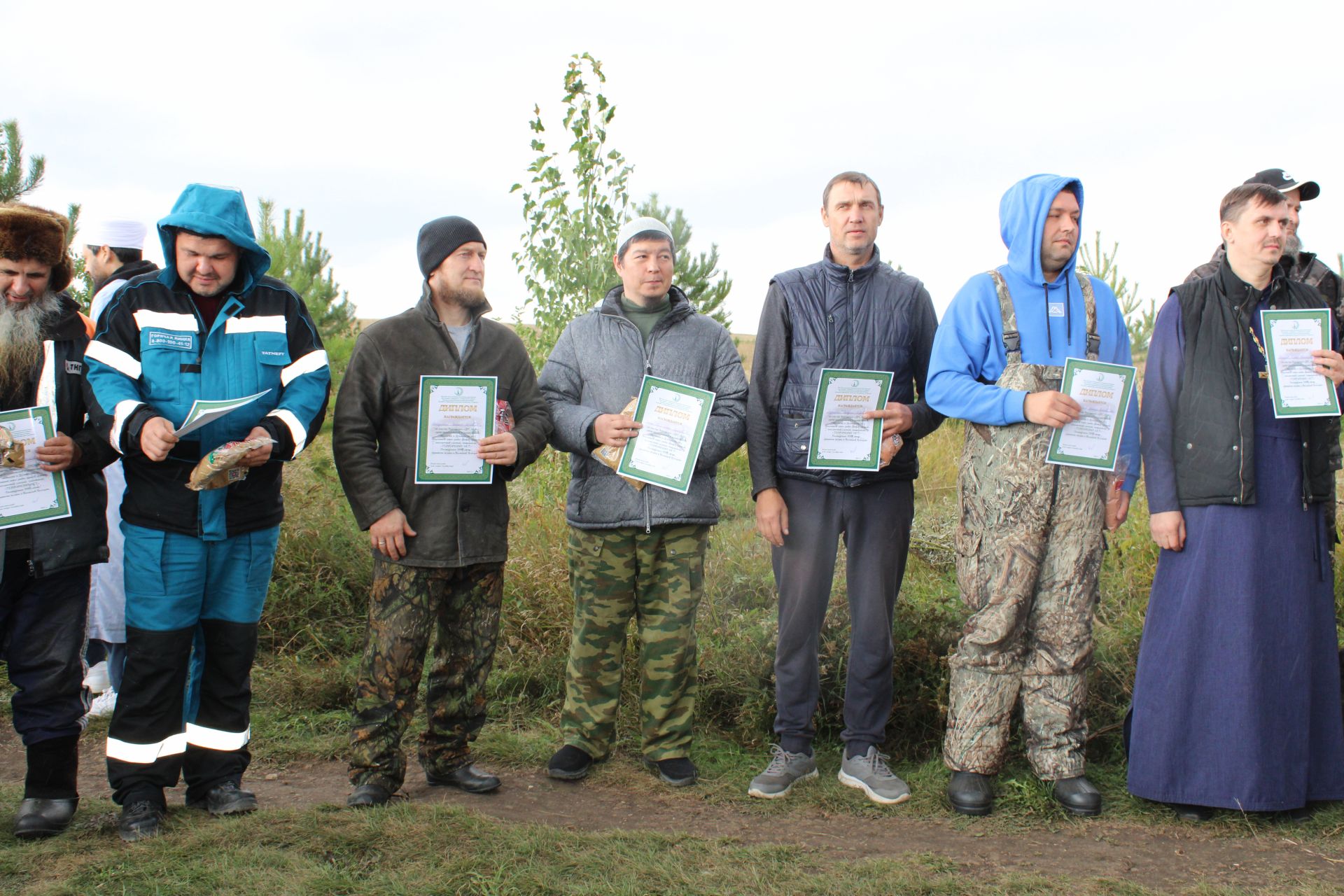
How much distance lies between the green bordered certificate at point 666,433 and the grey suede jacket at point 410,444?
430 mm

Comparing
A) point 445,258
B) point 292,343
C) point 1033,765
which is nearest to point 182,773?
point 292,343

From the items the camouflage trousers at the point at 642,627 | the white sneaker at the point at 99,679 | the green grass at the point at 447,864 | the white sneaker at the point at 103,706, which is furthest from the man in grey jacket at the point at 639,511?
the white sneaker at the point at 99,679

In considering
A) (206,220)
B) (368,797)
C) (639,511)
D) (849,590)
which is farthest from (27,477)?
(849,590)

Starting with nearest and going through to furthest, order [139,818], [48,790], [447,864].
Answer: [447,864]
[139,818]
[48,790]

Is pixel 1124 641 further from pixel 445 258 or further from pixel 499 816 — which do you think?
pixel 445 258

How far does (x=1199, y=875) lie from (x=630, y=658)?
290 cm

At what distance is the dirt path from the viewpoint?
3.84 meters

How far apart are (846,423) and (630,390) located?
0.95 m

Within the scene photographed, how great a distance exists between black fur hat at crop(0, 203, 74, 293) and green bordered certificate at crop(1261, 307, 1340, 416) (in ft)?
15.2

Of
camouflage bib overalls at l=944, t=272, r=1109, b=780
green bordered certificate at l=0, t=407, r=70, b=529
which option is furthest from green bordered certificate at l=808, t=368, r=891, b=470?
green bordered certificate at l=0, t=407, r=70, b=529

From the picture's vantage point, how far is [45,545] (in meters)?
3.97

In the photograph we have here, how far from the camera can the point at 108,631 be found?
5.61 meters

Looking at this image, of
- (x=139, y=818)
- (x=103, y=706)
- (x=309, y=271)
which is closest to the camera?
(x=139, y=818)

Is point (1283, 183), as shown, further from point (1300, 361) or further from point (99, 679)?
point (99, 679)
